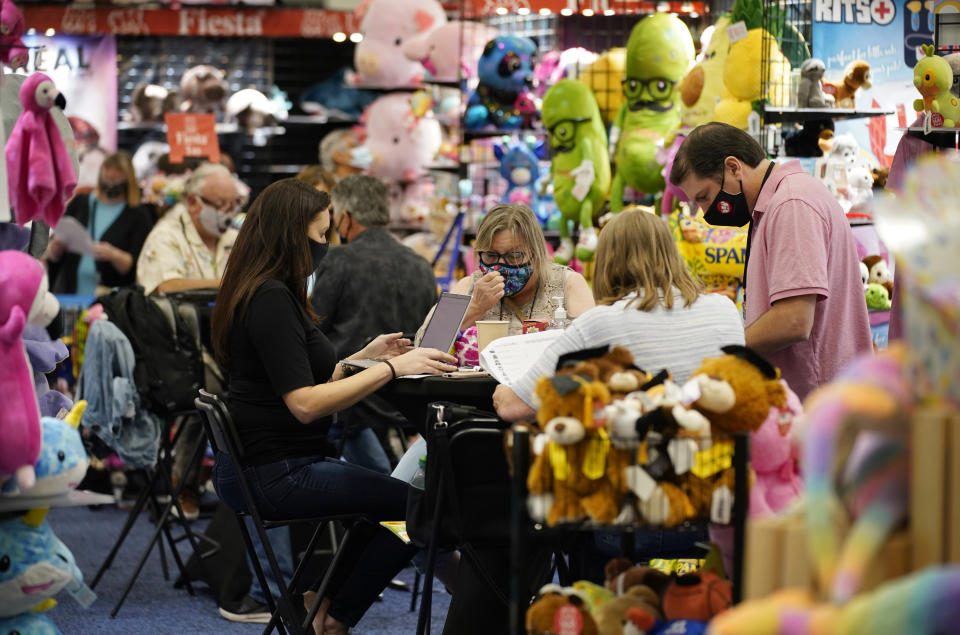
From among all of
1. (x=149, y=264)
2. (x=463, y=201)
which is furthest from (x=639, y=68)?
(x=149, y=264)

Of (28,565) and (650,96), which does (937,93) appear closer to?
(650,96)

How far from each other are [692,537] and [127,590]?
230cm

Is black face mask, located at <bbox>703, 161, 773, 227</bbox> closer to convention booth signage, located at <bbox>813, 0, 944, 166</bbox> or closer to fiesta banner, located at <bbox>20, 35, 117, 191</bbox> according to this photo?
convention booth signage, located at <bbox>813, 0, 944, 166</bbox>

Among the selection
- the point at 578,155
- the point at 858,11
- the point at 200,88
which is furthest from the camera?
the point at 200,88

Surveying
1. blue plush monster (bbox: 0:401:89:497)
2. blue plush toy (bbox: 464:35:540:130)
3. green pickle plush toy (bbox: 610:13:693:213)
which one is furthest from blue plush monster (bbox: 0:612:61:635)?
blue plush toy (bbox: 464:35:540:130)

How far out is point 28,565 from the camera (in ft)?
7.95

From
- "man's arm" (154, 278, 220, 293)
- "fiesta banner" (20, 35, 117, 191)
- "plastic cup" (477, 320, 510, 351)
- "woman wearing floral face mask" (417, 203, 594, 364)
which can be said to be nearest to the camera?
"plastic cup" (477, 320, 510, 351)

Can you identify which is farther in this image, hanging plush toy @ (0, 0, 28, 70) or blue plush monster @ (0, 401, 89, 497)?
hanging plush toy @ (0, 0, 28, 70)

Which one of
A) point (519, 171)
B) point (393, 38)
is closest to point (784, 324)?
point (519, 171)

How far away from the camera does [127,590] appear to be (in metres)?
4.36

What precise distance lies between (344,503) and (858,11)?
267 cm

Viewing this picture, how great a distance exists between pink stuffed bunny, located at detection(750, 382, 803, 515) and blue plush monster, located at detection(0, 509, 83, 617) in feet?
4.53

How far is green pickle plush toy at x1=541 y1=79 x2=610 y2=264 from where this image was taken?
Answer: 6.01m

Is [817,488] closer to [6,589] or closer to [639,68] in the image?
[6,589]
